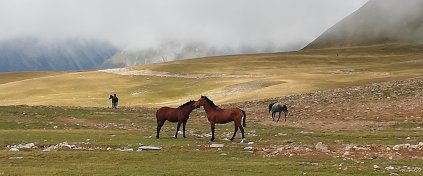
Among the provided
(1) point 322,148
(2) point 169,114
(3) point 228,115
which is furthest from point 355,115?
(1) point 322,148

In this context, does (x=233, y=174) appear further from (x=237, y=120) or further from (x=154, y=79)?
(x=154, y=79)

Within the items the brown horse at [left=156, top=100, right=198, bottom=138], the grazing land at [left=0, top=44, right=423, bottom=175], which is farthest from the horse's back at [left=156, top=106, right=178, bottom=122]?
the grazing land at [left=0, top=44, right=423, bottom=175]

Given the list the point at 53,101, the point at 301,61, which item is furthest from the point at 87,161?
the point at 301,61

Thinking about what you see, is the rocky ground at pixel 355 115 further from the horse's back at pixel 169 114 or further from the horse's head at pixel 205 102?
the horse's back at pixel 169 114

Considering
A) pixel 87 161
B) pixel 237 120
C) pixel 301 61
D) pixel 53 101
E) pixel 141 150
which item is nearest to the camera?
pixel 87 161

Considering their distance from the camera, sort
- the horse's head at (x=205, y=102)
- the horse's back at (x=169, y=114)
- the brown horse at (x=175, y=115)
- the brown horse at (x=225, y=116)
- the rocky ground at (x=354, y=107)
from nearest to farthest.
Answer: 1. the brown horse at (x=225, y=116)
2. the horse's head at (x=205, y=102)
3. the brown horse at (x=175, y=115)
4. the horse's back at (x=169, y=114)
5. the rocky ground at (x=354, y=107)

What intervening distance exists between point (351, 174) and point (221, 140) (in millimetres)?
11869

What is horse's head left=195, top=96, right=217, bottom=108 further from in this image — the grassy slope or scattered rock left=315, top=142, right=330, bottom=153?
the grassy slope

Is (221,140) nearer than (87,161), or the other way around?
(87,161)

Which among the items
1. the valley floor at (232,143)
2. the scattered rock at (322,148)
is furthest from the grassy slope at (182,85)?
the scattered rock at (322,148)

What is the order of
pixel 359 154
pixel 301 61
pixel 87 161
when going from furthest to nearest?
pixel 301 61 → pixel 359 154 → pixel 87 161

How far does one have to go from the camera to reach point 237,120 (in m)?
29.2

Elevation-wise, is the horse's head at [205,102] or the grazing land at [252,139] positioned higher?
the horse's head at [205,102]

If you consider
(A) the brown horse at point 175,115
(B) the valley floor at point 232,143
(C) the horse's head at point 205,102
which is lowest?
(B) the valley floor at point 232,143
